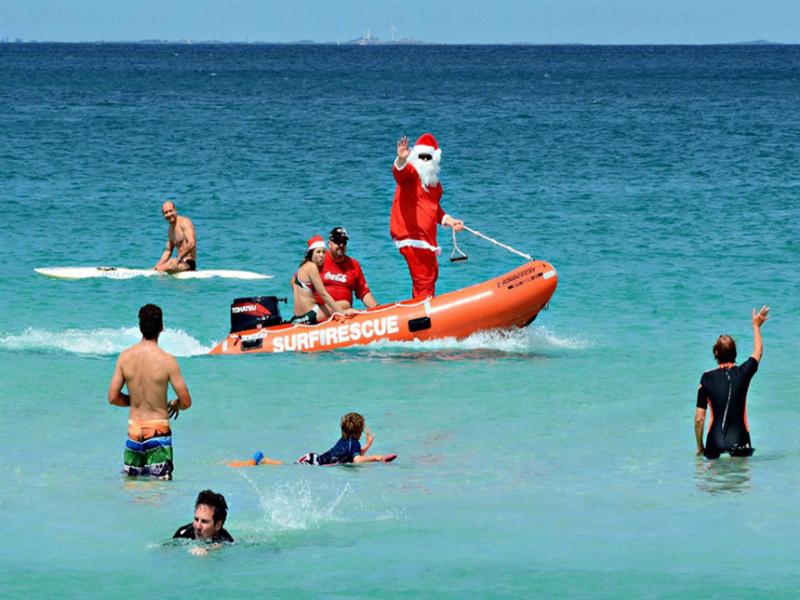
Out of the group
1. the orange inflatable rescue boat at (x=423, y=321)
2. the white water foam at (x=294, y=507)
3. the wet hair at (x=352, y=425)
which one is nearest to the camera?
the white water foam at (x=294, y=507)

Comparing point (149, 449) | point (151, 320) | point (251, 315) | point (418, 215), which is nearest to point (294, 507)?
point (149, 449)

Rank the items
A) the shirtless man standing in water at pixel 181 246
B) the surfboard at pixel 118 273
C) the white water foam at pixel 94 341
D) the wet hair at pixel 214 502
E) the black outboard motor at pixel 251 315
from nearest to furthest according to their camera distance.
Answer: the wet hair at pixel 214 502, the black outboard motor at pixel 251 315, the white water foam at pixel 94 341, the shirtless man standing in water at pixel 181 246, the surfboard at pixel 118 273

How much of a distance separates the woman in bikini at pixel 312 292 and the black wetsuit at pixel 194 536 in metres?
6.09

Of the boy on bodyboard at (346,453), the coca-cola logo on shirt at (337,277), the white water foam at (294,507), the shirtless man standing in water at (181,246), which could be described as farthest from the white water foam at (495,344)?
the shirtless man standing in water at (181,246)

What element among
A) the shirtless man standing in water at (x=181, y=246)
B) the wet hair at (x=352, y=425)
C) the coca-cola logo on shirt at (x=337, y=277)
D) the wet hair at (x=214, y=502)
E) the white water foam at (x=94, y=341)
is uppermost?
the shirtless man standing in water at (x=181, y=246)

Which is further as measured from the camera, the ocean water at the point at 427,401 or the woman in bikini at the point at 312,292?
the woman in bikini at the point at 312,292

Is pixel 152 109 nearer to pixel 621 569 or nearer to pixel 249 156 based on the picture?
pixel 249 156

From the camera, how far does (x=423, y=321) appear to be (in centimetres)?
1443

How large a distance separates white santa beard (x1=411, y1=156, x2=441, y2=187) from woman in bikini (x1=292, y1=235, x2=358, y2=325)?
1.16 m

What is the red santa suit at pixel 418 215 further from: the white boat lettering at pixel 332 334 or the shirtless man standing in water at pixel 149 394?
the shirtless man standing in water at pixel 149 394

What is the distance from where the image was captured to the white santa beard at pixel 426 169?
14.5m

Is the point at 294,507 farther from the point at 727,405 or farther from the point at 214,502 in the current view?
the point at 727,405

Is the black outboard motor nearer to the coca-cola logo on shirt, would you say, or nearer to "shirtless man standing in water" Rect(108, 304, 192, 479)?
the coca-cola logo on shirt

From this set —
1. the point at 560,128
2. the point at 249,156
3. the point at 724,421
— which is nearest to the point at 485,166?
the point at 249,156
